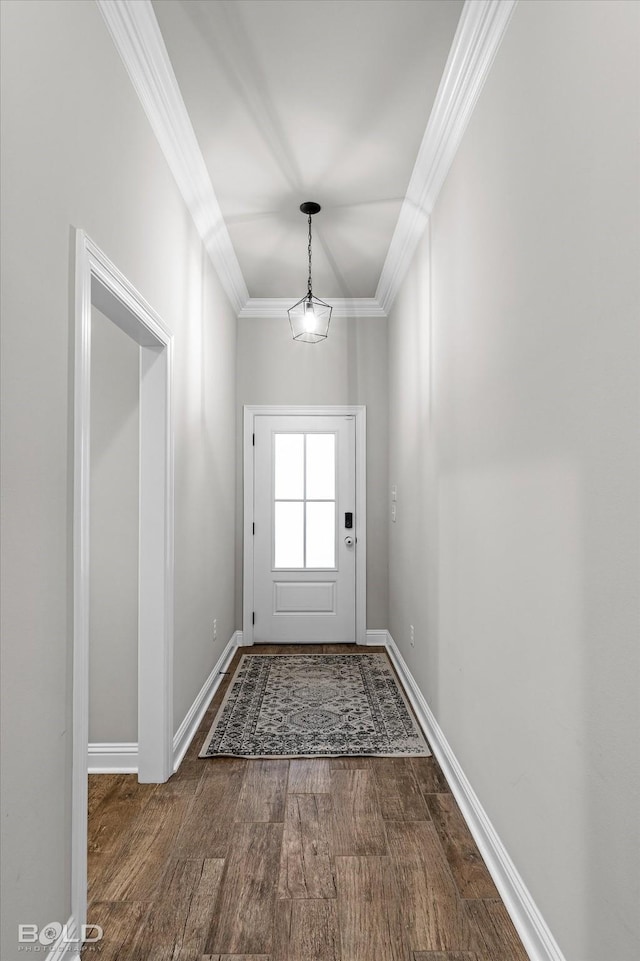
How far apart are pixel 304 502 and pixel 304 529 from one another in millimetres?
A: 221

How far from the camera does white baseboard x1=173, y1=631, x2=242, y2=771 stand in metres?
2.65

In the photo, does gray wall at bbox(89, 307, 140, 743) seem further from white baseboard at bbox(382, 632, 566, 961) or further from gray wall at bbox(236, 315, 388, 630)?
gray wall at bbox(236, 315, 388, 630)

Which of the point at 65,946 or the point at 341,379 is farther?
the point at 341,379

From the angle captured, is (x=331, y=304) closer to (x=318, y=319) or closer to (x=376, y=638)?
Answer: (x=318, y=319)

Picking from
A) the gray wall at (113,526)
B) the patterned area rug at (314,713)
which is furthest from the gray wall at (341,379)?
the gray wall at (113,526)

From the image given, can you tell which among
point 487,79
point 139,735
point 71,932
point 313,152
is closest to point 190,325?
point 313,152

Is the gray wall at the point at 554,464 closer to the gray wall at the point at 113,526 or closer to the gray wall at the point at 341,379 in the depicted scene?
the gray wall at the point at 113,526

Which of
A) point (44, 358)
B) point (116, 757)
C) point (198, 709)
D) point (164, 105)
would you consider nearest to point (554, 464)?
point (44, 358)

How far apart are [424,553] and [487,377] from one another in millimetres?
1324

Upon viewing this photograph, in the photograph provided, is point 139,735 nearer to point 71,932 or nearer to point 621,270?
point 71,932

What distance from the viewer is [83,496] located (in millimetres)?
1585

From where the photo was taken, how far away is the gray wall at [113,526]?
258cm

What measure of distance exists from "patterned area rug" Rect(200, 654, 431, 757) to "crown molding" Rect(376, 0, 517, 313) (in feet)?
8.78

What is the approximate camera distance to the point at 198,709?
10.1ft
